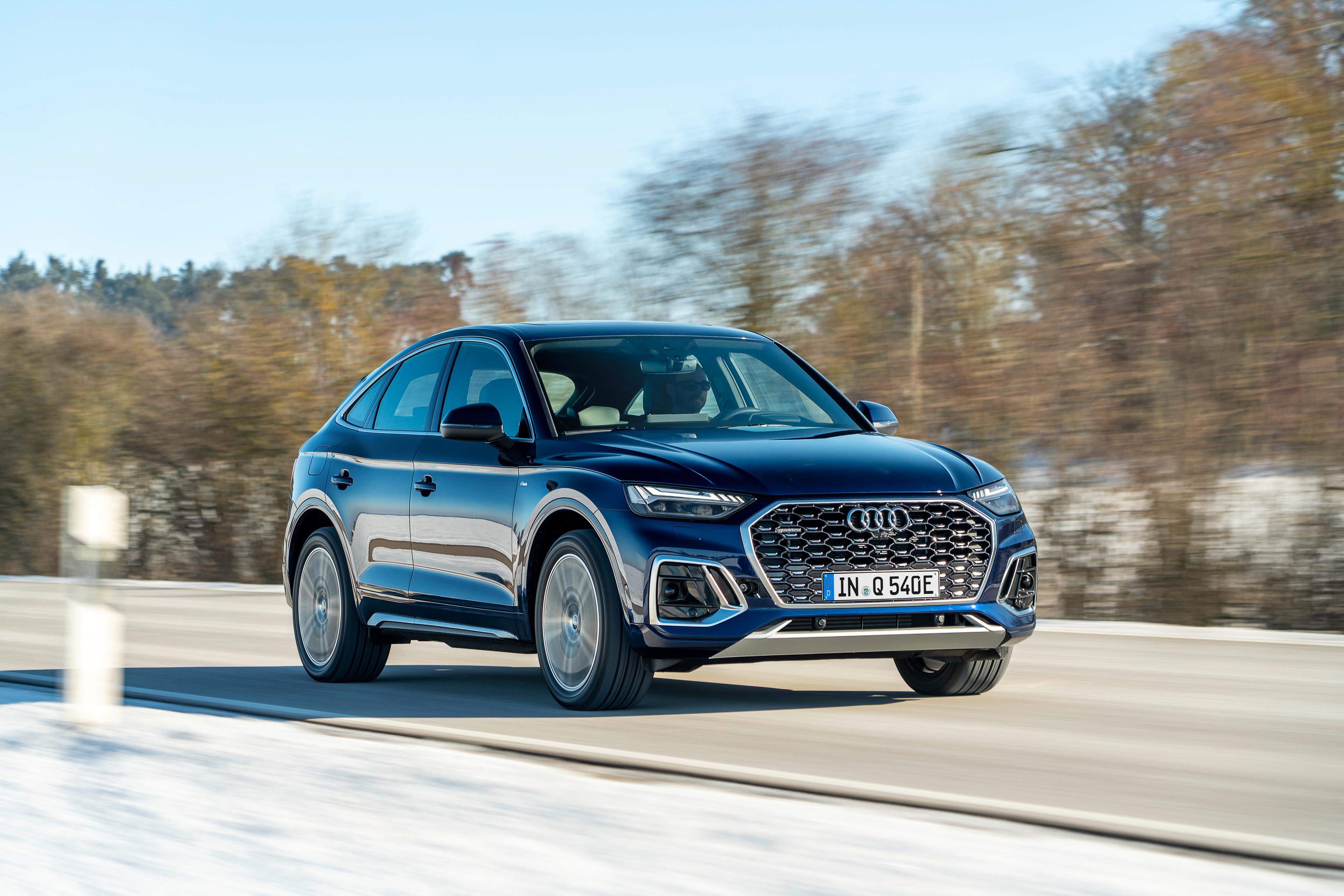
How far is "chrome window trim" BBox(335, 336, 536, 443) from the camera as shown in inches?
330

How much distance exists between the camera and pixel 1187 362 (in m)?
14.1

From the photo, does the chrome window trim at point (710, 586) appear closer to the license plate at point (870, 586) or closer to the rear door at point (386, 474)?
the license plate at point (870, 586)

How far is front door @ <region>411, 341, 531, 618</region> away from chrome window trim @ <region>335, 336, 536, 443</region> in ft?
0.06

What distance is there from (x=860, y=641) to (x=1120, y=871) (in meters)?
2.72

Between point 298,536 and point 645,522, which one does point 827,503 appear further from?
point 298,536

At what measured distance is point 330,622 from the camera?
977 centimetres

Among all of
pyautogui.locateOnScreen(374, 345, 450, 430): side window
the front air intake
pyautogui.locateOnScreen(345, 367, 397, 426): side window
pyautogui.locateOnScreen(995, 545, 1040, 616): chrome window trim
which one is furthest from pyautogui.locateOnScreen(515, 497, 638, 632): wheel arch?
pyautogui.locateOnScreen(345, 367, 397, 426): side window

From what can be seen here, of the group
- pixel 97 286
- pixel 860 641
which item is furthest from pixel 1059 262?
pixel 97 286

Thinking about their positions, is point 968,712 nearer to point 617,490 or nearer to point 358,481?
point 617,490

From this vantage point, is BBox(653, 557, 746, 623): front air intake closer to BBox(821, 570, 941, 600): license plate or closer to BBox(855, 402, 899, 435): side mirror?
BBox(821, 570, 941, 600): license plate

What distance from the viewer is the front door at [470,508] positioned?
8.24m

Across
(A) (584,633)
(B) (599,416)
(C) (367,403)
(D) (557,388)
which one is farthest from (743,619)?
(C) (367,403)

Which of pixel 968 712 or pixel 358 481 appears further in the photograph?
pixel 358 481

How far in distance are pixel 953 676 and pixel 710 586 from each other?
1705 millimetres
